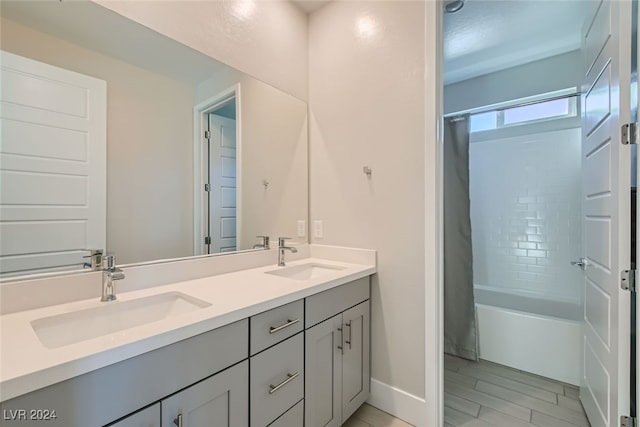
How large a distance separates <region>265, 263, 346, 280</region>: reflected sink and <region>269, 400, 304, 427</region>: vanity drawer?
0.68 meters

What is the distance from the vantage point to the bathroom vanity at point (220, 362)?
669 mm

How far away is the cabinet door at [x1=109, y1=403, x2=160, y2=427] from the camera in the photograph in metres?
0.74

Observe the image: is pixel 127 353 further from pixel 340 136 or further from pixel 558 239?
pixel 558 239

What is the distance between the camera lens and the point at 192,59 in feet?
4.87

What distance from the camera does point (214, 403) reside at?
0.93 m

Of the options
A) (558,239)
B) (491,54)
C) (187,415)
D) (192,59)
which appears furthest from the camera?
(558,239)

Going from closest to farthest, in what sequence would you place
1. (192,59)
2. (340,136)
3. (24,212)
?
1. (24,212)
2. (192,59)
3. (340,136)

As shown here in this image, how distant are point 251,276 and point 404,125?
3.93 ft

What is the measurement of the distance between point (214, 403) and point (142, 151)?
41.6 inches

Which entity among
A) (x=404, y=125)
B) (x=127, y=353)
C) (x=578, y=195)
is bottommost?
(x=127, y=353)

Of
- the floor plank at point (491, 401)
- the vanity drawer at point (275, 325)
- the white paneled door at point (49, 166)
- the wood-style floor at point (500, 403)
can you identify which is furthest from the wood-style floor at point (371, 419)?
the white paneled door at point (49, 166)

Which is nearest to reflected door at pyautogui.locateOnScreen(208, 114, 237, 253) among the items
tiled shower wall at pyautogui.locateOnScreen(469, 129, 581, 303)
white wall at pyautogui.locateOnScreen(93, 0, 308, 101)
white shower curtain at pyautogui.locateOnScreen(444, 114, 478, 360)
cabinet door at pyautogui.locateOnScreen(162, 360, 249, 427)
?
white wall at pyautogui.locateOnScreen(93, 0, 308, 101)

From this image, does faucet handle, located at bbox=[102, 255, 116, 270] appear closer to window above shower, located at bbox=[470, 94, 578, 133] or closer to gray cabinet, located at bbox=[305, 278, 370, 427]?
gray cabinet, located at bbox=[305, 278, 370, 427]

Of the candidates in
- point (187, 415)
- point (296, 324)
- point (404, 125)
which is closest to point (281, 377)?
point (296, 324)
